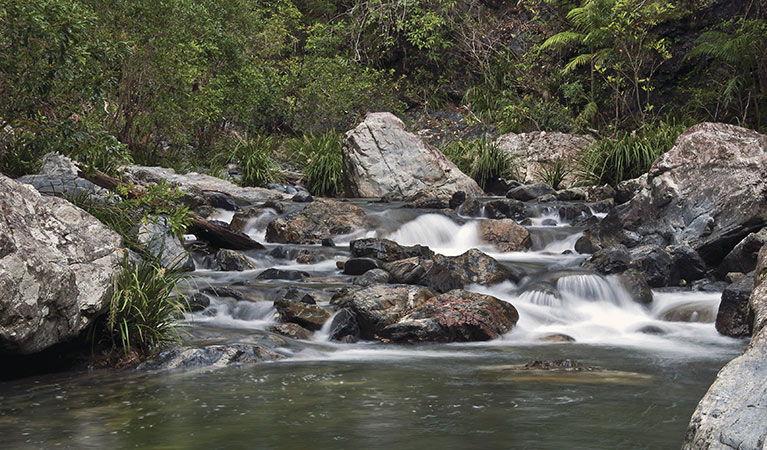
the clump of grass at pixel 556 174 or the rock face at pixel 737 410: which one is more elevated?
the clump of grass at pixel 556 174

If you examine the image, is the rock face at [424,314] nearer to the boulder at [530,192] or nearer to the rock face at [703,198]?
the rock face at [703,198]

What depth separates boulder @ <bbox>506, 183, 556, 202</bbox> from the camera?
1542cm

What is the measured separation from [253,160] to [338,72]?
6.19m

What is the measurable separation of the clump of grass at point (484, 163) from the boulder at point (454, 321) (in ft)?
32.9

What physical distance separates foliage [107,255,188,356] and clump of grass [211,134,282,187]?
1072 centimetres

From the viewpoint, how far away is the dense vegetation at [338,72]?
7926mm

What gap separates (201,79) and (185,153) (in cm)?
183

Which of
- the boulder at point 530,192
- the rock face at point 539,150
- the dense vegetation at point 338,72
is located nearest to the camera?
the dense vegetation at point 338,72

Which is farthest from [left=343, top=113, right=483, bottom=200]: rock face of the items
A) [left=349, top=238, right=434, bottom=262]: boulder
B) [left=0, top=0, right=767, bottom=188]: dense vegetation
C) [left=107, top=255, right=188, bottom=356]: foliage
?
[left=107, top=255, right=188, bottom=356]: foliage

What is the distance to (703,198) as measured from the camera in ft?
35.9

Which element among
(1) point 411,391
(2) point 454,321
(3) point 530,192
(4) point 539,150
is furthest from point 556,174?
(1) point 411,391

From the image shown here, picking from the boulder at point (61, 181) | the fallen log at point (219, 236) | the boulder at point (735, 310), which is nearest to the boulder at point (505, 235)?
the fallen log at point (219, 236)

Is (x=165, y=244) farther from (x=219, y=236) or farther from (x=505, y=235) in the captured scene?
(x=505, y=235)

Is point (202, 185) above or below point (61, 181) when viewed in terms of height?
above
